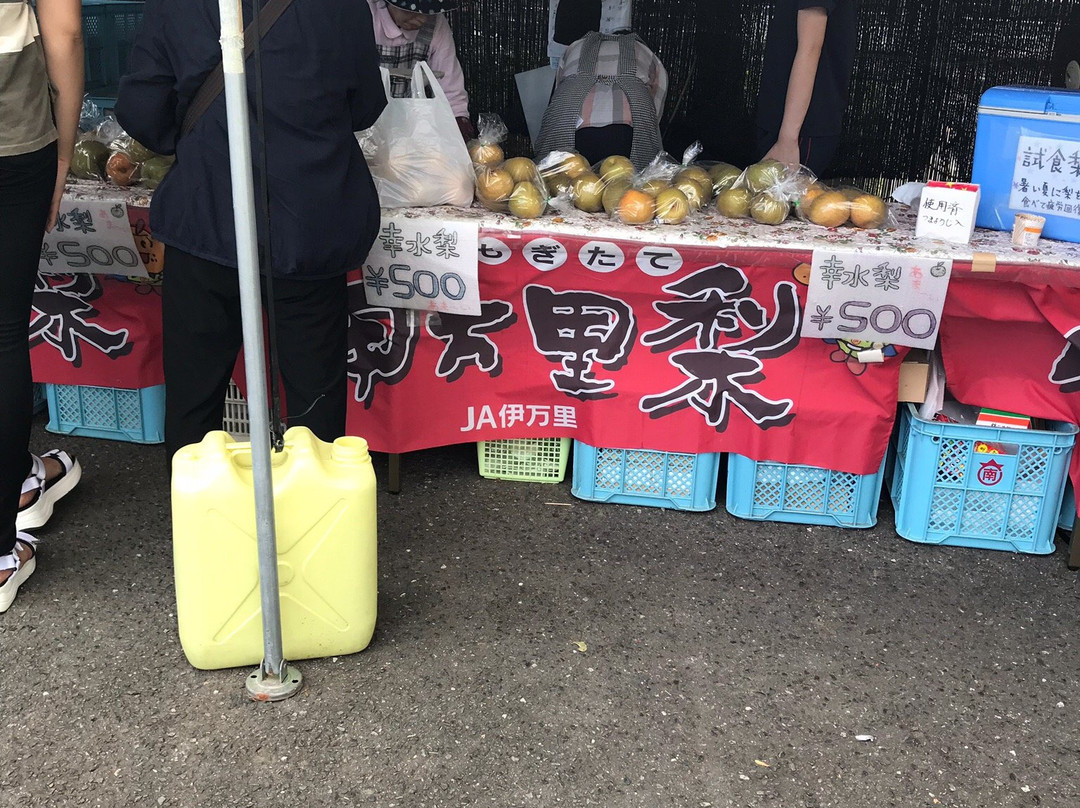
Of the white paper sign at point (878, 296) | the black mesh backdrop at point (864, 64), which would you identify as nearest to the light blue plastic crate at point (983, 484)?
the white paper sign at point (878, 296)

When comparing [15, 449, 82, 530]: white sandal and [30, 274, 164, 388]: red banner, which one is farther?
[30, 274, 164, 388]: red banner

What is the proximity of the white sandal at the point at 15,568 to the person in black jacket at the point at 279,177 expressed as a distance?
629 millimetres

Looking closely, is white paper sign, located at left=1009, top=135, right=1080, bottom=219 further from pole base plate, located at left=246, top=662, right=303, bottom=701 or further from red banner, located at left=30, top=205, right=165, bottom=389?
red banner, located at left=30, top=205, right=165, bottom=389

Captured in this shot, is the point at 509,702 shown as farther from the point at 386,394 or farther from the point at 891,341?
the point at 891,341

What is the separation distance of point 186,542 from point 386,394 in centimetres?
118

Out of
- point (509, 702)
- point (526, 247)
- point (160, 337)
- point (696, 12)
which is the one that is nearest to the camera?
point (509, 702)

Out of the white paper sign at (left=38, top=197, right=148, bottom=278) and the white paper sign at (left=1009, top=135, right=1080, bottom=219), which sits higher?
the white paper sign at (left=1009, top=135, right=1080, bottom=219)

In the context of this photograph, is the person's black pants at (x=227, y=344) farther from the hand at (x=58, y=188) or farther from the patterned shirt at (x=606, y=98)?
the patterned shirt at (x=606, y=98)

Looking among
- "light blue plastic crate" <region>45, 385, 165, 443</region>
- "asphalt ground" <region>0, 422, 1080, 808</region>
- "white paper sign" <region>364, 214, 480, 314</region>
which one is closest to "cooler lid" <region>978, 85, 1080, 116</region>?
"asphalt ground" <region>0, 422, 1080, 808</region>

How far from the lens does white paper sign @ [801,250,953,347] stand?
3.03 m

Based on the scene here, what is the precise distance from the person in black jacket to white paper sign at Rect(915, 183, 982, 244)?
5.26 feet

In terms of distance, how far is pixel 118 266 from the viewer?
3.42 meters

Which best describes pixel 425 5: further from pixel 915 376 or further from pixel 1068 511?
pixel 1068 511

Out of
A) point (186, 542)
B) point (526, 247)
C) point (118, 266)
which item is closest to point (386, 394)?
point (526, 247)
